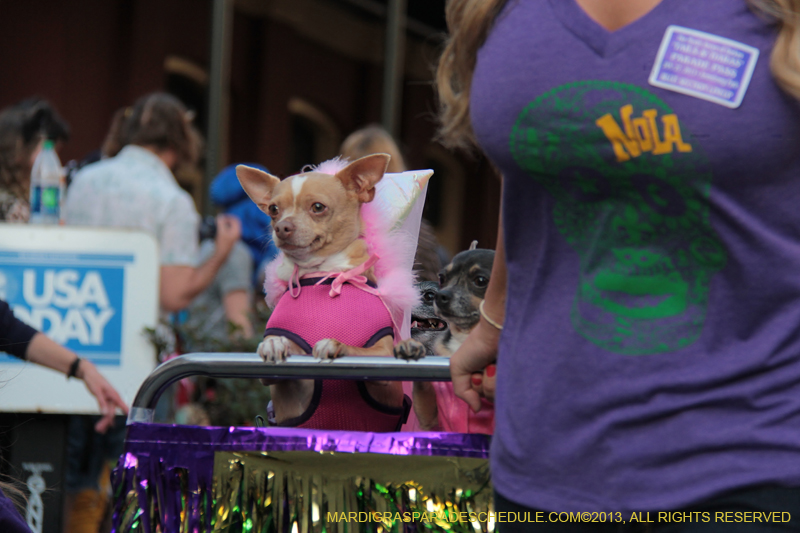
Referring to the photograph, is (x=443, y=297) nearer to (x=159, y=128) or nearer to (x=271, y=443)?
(x=271, y=443)

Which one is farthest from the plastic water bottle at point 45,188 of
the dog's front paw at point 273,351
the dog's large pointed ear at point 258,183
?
the dog's front paw at point 273,351

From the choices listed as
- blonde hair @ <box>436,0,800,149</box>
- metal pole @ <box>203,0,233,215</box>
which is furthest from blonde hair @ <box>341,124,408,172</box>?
metal pole @ <box>203,0,233,215</box>

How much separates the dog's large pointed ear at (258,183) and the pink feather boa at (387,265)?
6.2 inches

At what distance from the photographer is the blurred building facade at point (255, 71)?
889 centimetres

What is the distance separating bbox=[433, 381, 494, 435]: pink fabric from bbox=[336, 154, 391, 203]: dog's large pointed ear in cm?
64

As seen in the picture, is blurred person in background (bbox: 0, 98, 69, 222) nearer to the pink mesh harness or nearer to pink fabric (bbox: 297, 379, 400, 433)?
the pink mesh harness

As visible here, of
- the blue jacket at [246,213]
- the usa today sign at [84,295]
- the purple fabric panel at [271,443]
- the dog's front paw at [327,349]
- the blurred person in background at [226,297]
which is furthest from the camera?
the blue jacket at [246,213]

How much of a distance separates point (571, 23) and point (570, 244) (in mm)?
332

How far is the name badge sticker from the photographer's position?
50.0 inches

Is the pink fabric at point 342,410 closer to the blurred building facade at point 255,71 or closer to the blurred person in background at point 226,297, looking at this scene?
the blurred person in background at point 226,297

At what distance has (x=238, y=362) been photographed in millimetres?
2086

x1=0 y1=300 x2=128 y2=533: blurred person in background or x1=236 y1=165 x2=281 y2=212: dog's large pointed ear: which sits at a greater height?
x1=236 y1=165 x2=281 y2=212: dog's large pointed ear

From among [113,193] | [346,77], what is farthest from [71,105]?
[113,193]

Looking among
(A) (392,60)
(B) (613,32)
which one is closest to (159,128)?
(B) (613,32)
